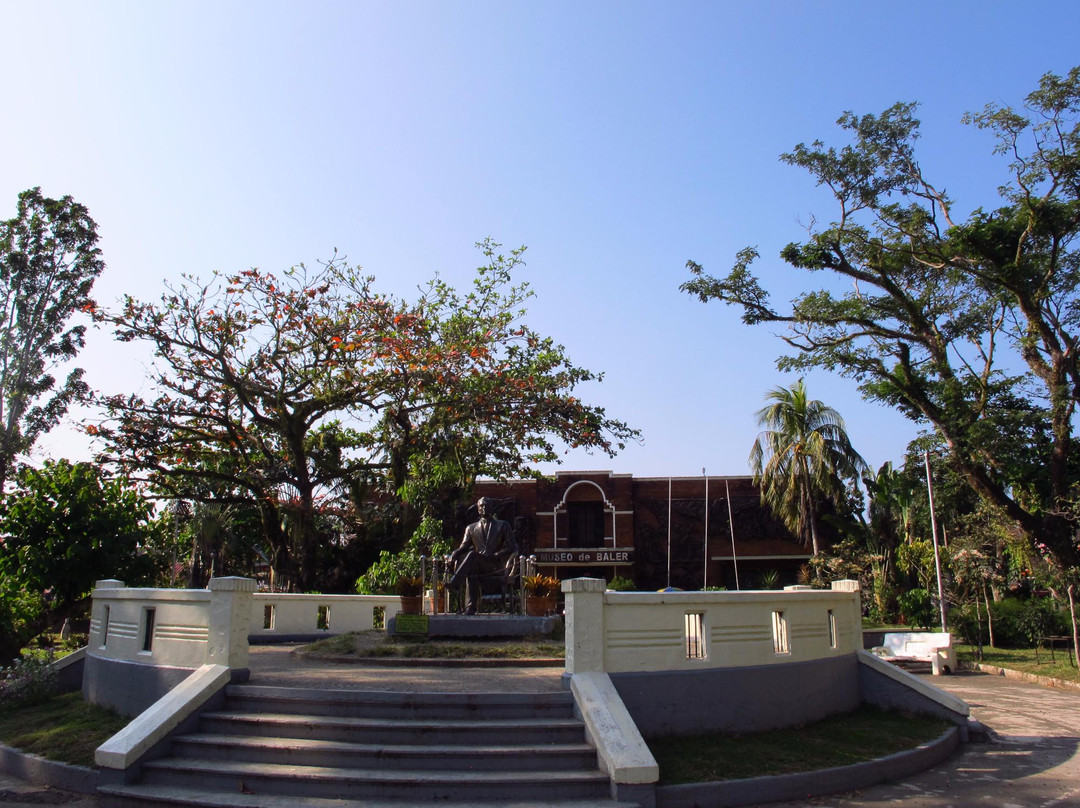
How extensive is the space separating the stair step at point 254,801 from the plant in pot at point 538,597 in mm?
5843

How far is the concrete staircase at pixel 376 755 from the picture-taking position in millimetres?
6863

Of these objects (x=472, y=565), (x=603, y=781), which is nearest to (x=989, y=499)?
(x=472, y=565)

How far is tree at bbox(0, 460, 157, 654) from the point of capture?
18.1m

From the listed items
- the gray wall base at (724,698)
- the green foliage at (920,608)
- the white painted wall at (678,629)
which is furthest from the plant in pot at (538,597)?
the green foliage at (920,608)

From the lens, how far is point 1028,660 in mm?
20781

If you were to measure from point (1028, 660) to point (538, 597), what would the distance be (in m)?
15.3

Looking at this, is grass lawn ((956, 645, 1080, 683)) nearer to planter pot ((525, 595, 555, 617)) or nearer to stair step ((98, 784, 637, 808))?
planter pot ((525, 595, 555, 617))

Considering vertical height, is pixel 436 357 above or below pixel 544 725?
above

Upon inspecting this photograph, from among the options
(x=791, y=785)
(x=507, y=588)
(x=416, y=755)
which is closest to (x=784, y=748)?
(x=791, y=785)

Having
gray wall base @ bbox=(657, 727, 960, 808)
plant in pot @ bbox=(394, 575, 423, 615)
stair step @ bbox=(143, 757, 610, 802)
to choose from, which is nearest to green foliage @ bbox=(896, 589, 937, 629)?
plant in pot @ bbox=(394, 575, 423, 615)

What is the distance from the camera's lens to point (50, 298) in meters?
25.0

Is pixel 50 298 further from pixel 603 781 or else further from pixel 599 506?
pixel 603 781

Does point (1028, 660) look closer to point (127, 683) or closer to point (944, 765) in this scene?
point (944, 765)

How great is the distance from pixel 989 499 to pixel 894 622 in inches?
539
